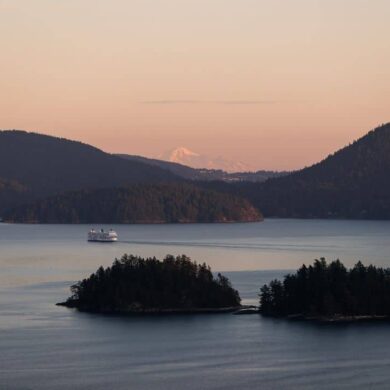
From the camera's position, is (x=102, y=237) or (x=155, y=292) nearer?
(x=155, y=292)

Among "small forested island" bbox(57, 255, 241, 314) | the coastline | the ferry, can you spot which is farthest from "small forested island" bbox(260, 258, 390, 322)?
the ferry

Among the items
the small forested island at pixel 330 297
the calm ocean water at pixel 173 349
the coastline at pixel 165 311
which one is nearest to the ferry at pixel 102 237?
the calm ocean water at pixel 173 349

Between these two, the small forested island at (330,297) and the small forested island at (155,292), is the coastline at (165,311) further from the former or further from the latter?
the small forested island at (330,297)

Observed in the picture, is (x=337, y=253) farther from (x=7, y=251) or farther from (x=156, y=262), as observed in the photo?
(x=156, y=262)

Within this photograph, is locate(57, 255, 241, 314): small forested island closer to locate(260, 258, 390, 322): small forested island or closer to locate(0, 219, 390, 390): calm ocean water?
locate(0, 219, 390, 390): calm ocean water

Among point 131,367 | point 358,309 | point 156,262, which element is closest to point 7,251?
point 156,262

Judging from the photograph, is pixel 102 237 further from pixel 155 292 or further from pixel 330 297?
pixel 330 297

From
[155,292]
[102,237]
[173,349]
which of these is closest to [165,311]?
[155,292]
